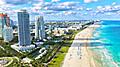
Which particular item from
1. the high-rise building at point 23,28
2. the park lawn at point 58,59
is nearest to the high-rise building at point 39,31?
the high-rise building at point 23,28

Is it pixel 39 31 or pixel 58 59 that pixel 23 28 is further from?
pixel 58 59

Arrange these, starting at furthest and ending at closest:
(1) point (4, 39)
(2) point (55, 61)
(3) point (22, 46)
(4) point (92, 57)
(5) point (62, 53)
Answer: (1) point (4, 39)
(3) point (22, 46)
(5) point (62, 53)
(4) point (92, 57)
(2) point (55, 61)

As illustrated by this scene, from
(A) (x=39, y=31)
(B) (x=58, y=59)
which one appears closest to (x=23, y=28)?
(A) (x=39, y=31)

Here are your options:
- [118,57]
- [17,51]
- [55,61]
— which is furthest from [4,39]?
[118,57]

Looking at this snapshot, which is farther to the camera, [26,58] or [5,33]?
[5,33]

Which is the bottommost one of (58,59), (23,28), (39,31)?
(58,59)

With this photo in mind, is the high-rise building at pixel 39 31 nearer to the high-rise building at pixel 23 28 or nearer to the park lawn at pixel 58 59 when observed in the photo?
the high-rise building at pixel 23 28

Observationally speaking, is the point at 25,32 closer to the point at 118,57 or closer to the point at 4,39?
the point at 4,39

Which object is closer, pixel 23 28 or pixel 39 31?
pixel 23 28
